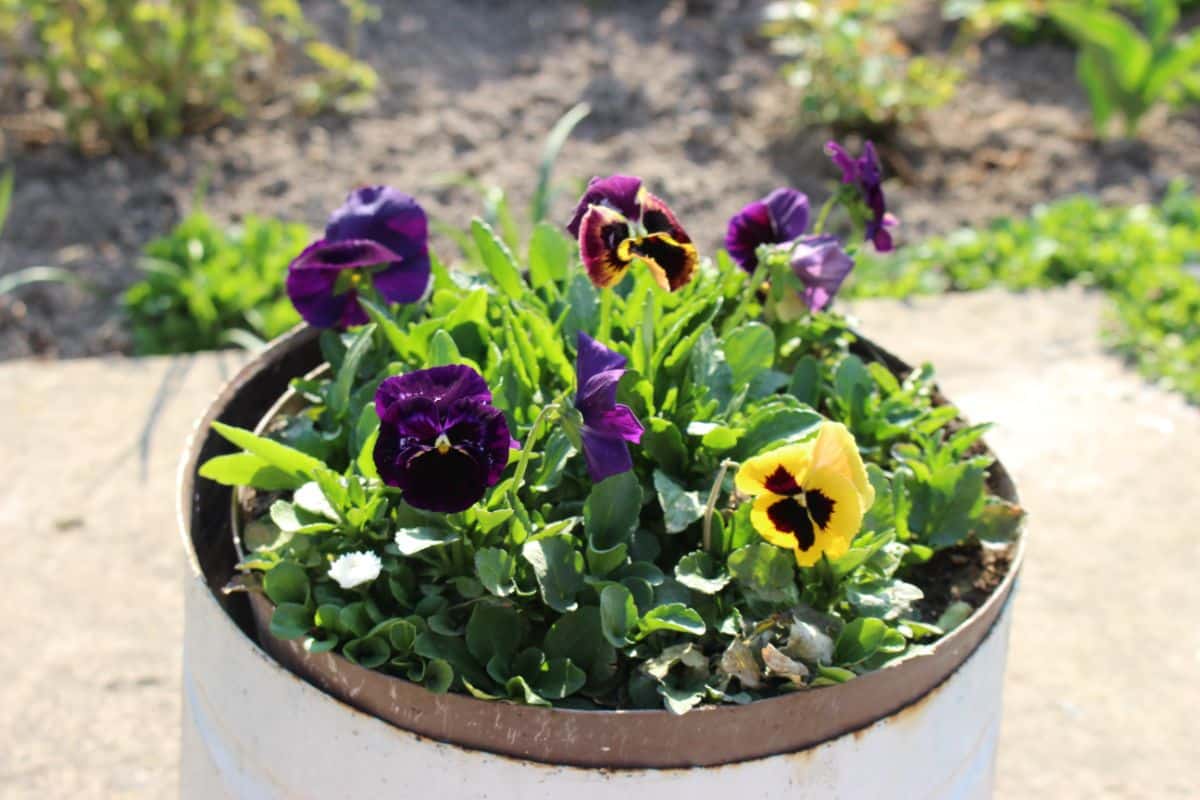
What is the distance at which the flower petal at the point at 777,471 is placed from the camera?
975 mm

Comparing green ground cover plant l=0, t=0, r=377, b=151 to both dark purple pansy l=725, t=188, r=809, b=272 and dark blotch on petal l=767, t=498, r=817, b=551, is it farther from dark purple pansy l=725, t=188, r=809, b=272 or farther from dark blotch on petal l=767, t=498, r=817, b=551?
dark blotch on petal l=767, t=498, r=817, b=551

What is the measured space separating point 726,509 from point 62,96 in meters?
2.49

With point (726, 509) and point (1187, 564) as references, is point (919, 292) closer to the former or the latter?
point (1187, 564)

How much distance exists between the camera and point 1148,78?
131 inches

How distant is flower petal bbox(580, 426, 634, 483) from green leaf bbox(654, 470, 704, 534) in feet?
0.23

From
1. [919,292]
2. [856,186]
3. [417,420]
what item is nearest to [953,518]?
[856,186]

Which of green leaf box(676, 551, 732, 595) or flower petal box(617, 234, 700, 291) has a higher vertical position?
flower petal box(617, 234, 700, 291)

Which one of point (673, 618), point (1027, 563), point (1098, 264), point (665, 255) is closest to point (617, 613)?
point (673, 618)

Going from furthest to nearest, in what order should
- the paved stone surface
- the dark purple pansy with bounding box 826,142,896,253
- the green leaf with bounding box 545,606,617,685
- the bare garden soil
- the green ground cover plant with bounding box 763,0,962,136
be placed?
the green ground cover plant with bounding box 763,0,962,136 → the bare garden soil → the paved stone surface → the dark purple pansy with bounding box 826,142,896,253 → the green leaf with bounding box 545,606,617,685

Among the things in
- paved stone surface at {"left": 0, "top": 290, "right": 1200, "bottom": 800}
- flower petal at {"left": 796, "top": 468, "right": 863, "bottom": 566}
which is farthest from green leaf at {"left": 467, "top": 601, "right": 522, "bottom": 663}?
paved stone surface at {"left": 0, "top": 290, "right": 1200, "bottom": 800}

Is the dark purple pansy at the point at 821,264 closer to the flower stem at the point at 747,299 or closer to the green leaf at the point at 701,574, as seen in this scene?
the flower stem at the point at 747,299

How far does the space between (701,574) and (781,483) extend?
0.38 feet

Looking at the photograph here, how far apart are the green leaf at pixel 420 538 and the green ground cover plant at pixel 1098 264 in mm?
1913

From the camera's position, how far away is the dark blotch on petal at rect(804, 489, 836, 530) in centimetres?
97
